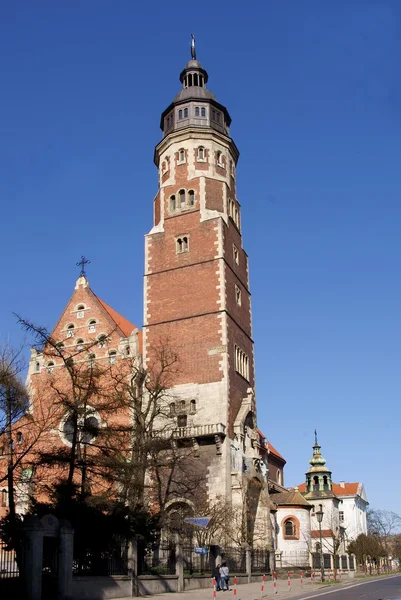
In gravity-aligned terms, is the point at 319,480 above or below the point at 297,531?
above

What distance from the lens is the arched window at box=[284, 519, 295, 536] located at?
199 feet

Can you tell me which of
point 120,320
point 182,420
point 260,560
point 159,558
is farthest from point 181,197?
point 159,558

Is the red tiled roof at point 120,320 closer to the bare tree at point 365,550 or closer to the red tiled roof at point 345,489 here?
the bare tree at point 365,550

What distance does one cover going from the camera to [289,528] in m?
60.8

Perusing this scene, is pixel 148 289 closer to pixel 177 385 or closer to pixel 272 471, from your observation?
pixel 177 385

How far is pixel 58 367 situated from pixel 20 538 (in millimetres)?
24906

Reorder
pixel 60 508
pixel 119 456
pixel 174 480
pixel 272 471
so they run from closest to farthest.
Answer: pixel 60 508, pixel 119 456, pixel 174 480, pixel 272 471

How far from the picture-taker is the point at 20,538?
2244 centimetres

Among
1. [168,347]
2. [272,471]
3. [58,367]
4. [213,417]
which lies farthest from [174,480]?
[272,471]

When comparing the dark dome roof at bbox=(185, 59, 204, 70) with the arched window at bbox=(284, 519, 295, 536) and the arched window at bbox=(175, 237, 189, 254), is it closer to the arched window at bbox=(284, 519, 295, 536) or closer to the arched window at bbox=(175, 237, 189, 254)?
the arched window at bbox=(175, 237, 189, 254)

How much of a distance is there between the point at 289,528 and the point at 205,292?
2666cm

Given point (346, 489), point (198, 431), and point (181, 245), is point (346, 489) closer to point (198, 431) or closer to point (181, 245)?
point (181, 245)

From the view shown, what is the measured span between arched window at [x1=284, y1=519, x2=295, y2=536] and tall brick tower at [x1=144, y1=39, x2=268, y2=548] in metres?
15.7

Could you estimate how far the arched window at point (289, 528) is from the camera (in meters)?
60.5
